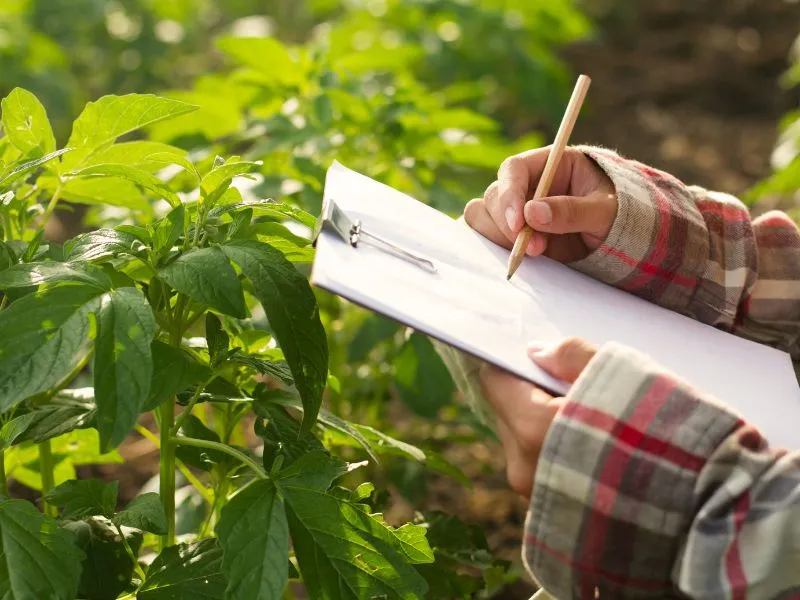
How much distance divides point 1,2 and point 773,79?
332 centimetres

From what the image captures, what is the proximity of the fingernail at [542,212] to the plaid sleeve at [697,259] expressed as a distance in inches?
4.0

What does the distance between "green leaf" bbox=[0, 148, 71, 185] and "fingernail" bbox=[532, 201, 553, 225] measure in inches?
20.9

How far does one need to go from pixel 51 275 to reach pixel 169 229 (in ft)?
0.49

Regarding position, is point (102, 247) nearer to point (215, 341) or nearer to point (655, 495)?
point (215, 341)

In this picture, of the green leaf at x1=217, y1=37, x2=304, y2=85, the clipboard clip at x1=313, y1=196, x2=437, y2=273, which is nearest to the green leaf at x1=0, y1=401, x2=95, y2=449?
the clipboard clip at x1=313, y1=196, x2=437, y2=273

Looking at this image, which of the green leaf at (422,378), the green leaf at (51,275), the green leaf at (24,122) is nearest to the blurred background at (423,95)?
the green leaf at (422,378)

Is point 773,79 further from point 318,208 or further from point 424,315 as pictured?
point 424,315

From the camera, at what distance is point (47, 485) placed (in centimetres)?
135

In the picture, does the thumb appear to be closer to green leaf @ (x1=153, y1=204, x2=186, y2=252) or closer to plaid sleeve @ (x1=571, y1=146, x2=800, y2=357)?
plaid sleeve @ (x1=571, y1=146, x2=800, y2=357)

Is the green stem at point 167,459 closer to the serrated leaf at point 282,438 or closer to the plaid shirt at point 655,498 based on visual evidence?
the serrated leaf at point 282,438

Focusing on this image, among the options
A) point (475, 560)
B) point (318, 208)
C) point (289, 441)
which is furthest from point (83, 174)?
point (475, 560)

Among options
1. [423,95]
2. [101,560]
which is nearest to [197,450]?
[101,560]

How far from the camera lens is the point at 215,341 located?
1226 mm

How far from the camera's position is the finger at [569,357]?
1.09 meters
